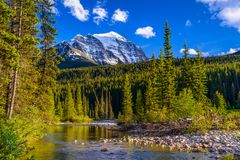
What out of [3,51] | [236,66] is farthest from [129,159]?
[236,66]

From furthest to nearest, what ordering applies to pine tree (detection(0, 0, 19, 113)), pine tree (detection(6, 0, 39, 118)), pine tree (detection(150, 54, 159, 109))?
pine tree (detection(150, 54, 159, 109))
pine tree (detection(6, 0, 39, 118))
pine tree (detection(0, 0, 19, 113))

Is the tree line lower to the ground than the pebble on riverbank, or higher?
higher

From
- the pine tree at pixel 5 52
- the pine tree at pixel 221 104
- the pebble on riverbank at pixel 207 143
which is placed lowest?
the pebble on riverbank at pixel 207 143

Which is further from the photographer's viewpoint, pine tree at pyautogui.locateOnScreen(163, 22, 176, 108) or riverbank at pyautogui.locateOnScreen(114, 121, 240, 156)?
pine tree at pyautogui.locateOnScreen(163, 22, 176, 108)

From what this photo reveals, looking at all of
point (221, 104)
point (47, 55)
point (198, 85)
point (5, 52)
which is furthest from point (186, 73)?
point (5, 52)

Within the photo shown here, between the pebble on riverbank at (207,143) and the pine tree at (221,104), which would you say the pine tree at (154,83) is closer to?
the pine tree at (221,104)

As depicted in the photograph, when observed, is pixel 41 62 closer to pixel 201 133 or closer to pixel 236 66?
pixel 201 133

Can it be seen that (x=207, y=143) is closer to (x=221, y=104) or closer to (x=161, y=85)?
(x=161, y=85)

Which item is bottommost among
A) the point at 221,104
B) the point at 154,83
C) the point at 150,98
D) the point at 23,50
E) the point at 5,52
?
the point at 221,104

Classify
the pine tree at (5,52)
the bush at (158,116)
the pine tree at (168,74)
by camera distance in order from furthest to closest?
the pine tree at (168,74), the bush at (158,116), the pine tree at (5,52)

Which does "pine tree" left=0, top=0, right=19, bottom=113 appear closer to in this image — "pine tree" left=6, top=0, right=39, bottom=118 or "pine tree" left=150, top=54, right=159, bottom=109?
"pine tree" left=6, top=0, right=39, bottom=118

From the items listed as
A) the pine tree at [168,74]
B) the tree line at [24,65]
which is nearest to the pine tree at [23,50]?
the tree line at [24,65]

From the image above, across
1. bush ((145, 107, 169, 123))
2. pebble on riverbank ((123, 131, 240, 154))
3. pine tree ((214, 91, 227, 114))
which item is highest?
pine tree ((214, 91, 227, 114))

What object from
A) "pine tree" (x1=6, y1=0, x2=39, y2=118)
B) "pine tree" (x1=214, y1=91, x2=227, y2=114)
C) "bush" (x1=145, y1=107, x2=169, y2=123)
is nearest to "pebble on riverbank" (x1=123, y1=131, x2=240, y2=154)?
"pine tree" (x1=214, y1=91, x2=227, y2=114)
